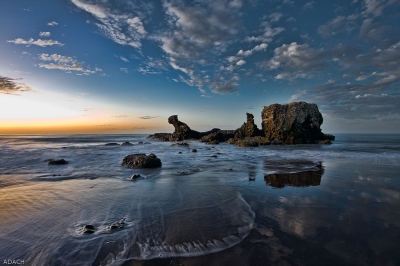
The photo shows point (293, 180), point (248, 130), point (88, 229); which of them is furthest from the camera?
point (248, 130)

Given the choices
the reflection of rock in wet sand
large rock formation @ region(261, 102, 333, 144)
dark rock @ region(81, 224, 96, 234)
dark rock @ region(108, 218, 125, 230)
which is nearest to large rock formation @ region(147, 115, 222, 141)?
large rock formation @ region(261, 102, 333, 144)

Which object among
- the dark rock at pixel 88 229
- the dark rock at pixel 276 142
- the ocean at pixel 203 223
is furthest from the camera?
the dark rock at pixel 276 142

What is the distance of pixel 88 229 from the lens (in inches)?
160

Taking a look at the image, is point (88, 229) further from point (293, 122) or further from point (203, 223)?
point (293, 122)

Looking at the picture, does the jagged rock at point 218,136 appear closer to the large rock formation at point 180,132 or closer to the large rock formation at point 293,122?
the large rock formation at point 180,132

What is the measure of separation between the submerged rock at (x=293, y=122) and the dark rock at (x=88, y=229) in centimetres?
3801

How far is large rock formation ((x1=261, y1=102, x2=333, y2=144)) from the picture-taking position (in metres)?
37.3

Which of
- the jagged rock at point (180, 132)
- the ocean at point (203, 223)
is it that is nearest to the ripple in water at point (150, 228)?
the ocean at point (203, 223)

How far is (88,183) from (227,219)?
21.7 ft

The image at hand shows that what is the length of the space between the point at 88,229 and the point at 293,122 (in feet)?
127

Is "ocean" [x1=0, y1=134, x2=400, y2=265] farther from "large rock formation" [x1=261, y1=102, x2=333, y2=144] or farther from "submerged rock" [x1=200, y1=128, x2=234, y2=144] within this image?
"submerged rock" [x1=200, y1=128, x2=234, y2=144]

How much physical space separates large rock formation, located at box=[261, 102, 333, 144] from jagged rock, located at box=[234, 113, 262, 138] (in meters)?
2.58

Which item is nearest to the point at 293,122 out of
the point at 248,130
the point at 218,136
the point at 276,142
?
the point at 276,142

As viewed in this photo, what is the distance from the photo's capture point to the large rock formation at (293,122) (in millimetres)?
37281
